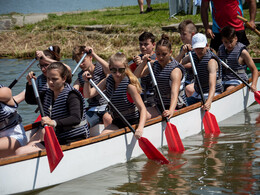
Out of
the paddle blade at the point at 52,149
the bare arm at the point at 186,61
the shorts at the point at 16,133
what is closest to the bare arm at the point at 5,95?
the shorts at the point at 16,133

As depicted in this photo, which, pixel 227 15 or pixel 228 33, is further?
pixel 227 15

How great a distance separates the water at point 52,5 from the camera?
20880 mm

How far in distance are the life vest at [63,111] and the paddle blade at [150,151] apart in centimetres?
65

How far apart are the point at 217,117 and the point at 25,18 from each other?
1187 cm

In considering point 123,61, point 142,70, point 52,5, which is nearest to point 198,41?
point 142,70

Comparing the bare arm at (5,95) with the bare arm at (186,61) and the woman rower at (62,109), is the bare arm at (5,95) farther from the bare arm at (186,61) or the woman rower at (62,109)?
the bare arm at (186,61)

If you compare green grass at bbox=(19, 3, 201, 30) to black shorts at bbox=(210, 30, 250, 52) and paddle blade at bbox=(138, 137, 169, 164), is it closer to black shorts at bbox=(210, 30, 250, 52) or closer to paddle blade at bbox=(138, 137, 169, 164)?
black shorts at bbox=(210, 30, 250, 52)

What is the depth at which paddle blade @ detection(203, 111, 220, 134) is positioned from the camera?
19.7ft

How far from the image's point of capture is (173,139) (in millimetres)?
5344

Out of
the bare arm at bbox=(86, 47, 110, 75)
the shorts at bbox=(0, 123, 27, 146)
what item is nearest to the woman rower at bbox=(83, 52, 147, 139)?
the bare arm at bbox=(86, 47, 110, 75)

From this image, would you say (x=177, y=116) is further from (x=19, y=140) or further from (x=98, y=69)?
(x=19, y=140)

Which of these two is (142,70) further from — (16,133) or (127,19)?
(127,19)

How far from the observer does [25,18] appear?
17.0 meters

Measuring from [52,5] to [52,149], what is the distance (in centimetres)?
1804
